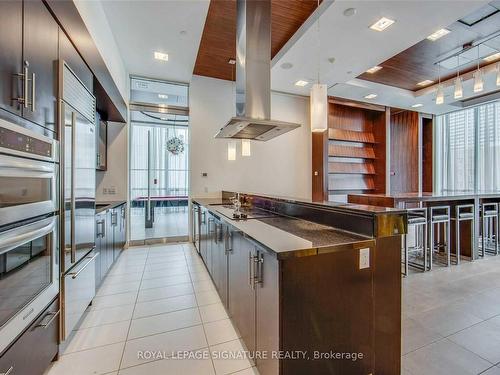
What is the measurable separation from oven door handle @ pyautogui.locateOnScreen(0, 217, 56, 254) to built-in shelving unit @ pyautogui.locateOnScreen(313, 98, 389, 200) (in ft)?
17.5

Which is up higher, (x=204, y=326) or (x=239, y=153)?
(x=239, y=153)

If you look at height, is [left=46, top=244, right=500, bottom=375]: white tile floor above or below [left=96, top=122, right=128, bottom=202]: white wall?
below

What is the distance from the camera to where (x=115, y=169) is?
187 inches

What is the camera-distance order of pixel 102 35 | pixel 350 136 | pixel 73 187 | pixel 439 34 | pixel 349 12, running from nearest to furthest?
pixel 73 187, pixel 349 12, pixel 102 35, pixel 439 34, pixel 350 136

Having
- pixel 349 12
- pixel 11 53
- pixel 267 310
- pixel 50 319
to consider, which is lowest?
pixel 50 319

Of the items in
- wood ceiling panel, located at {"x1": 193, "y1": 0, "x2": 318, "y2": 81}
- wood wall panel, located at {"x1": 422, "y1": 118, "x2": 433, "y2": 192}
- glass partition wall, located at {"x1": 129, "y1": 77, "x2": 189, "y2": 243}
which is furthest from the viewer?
wood wall panel, located at {"x1": 422, "y1": 118, "x2": 433, "y2": 192}

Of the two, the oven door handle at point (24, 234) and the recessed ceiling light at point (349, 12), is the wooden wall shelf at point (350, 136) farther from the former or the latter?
the oven door handle at point (24, 234)

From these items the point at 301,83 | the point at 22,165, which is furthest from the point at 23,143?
the point at 301,83

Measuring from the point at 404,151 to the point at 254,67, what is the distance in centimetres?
639

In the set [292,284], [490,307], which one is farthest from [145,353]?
[490,307]

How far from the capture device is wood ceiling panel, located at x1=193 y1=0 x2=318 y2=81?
3.15 meters

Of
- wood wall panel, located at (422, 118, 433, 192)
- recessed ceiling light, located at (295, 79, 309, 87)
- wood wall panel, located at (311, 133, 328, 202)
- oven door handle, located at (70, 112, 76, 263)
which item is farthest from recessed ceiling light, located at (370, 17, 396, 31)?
wood wall panel, located at (422, 118, 433, 192)

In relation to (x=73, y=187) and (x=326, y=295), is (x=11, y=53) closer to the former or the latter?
(x=73, y=187)

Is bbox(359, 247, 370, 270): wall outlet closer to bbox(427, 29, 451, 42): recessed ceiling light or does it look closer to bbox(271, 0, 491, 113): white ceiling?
bbox(271, 0, 491, 113): white ceiling
